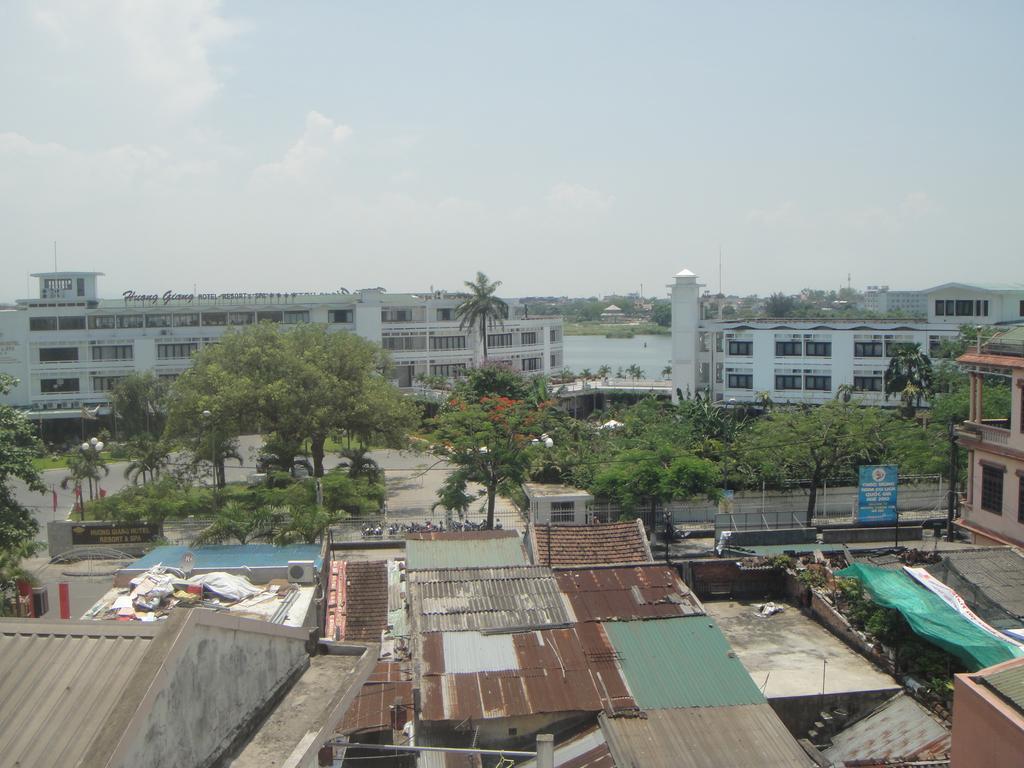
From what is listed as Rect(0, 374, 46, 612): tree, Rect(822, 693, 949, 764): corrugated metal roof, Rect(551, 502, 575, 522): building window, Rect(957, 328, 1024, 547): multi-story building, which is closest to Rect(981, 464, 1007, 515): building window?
Rect(957, 328, 1024, 547): multi-story building

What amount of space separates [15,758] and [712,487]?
882 inches

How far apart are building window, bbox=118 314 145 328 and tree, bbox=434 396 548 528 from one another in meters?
31.0

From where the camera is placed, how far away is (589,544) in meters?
19.8

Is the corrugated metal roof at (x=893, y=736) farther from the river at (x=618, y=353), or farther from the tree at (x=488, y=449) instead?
the river at (x=618, y=353)

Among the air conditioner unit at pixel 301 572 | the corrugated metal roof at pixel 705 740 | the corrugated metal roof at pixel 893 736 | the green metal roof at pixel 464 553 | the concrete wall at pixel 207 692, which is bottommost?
the corrugated metal roof at pixel 893 736

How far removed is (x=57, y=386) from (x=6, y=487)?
36.9 meters

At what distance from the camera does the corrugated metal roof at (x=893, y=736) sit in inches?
490

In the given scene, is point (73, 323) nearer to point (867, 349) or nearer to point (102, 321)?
point (102, 321)

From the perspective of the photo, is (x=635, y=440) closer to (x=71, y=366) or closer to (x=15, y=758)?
(x=15, y=758)

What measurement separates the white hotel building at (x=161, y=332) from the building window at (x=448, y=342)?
2.7 inches

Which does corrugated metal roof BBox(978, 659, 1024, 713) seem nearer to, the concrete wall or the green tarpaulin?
the green tarpaulin

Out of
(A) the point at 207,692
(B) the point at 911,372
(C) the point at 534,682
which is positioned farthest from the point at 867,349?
(A) the point at 207,692

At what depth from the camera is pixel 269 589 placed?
14.9m

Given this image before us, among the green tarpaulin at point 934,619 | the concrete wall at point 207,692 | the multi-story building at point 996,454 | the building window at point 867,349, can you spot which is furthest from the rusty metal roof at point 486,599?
the building window at point 867,349
